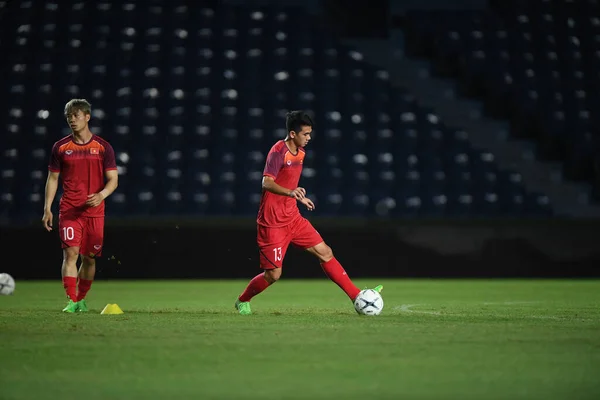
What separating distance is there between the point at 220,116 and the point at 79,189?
25.3 feet

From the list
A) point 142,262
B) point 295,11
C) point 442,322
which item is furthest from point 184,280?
point 442,322

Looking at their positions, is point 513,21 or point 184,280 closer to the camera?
point 184,280

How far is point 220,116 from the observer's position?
16281 millimetres

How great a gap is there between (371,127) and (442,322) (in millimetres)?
8868

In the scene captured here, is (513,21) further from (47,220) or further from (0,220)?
(47,220)

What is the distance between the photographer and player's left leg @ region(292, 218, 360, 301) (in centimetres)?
837

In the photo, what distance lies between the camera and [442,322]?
7.65 m

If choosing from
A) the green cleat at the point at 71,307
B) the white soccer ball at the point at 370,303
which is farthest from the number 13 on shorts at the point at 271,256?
the green cleat at the point at 71,307

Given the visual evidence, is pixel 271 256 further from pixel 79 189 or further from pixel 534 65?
pixel 534 65

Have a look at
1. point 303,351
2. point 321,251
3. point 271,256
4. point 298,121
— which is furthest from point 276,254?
point 303,351

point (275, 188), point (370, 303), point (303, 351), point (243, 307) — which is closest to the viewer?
point (303, 351)

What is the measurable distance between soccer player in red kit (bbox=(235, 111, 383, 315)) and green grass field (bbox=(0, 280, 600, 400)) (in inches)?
14.1

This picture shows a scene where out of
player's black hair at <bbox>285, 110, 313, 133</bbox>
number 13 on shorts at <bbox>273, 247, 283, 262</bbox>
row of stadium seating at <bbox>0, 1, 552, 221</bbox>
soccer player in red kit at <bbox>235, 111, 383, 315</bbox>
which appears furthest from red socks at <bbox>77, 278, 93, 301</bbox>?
row of stadium seating at <bbox>0, 1, 552, 221</bbox>

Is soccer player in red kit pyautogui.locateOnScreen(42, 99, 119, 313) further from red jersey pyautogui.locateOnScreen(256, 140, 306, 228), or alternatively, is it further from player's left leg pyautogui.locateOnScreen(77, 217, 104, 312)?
red jersey pyautogui.locateOnScreen(256, 140, 306, 228)
